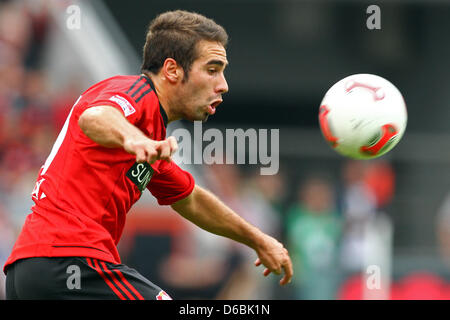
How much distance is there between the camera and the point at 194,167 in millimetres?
11906

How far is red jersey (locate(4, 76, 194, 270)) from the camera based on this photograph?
475cm

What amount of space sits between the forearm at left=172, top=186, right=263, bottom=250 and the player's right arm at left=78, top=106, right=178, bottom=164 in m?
1.56

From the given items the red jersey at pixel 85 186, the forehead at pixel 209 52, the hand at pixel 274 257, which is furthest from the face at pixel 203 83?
the hand at pixel 274 257

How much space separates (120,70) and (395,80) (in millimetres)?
9212

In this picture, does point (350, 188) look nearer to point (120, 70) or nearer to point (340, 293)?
point (340, 293)

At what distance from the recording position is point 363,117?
576cm

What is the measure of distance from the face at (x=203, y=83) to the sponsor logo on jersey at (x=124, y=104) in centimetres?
69

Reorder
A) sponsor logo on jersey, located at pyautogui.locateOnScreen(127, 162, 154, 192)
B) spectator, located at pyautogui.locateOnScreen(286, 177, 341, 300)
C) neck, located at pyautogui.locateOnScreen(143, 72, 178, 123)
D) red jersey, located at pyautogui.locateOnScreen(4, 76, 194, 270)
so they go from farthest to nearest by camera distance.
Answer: spectator, located at pyautogui.locateOnScreen(286, 177, 341, 300) < neck, located at pyautogui.locateOnScreen(143, 72, 178, 123) < sponsor logo on jersey, located at pyautogui.locateOnScreen(127, 162, 154, 192) < red jersey, located at pyautogui.locateOnScreen(4, 76, 194, 270)

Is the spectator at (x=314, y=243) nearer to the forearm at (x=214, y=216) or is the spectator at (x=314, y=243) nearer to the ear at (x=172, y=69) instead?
the forearm at (x=214, y=216)

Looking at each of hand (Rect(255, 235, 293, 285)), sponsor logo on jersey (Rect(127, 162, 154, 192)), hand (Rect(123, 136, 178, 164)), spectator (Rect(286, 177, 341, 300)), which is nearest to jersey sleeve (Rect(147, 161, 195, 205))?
sponsor logo on jersey (Rect(127, 162, 154, 192))

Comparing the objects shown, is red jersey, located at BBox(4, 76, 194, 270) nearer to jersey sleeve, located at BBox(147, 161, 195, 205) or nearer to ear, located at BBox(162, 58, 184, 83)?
ear, located at BBox(162, 58, 184, 83)

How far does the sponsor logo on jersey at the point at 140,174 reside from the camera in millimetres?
5027
